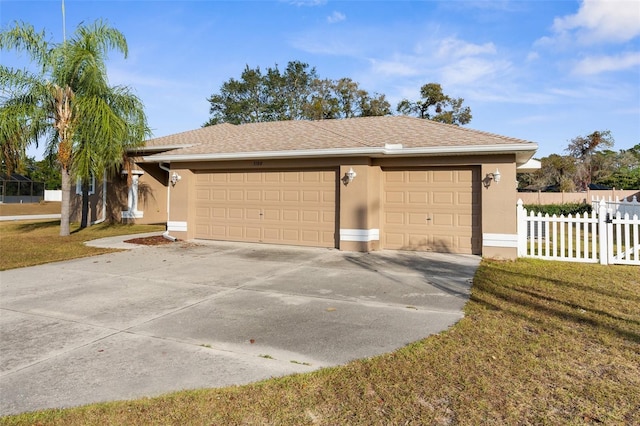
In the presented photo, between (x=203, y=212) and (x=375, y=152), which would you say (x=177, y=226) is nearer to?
(x=203, y=212)

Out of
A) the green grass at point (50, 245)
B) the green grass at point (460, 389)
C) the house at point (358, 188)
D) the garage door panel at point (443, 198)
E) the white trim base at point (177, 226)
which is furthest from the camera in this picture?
the white trim base at point (177, 226)

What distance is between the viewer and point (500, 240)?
937cm

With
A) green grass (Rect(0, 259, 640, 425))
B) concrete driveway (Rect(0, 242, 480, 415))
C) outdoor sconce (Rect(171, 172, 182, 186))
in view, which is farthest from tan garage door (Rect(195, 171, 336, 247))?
green grass (Rect(0, 259, 640, 425))

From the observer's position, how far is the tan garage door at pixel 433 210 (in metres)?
9.88

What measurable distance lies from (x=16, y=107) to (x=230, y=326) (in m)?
12.7

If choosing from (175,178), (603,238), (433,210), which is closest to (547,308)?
(603,238)

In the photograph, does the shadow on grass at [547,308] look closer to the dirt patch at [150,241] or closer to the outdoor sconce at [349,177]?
the outdoor sconce at [349,177]

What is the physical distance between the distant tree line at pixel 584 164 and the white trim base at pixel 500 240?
35.9 meters

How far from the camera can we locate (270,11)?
1398 cm

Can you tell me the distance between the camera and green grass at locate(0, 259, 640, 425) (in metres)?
2.65

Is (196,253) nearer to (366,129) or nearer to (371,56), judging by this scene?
(366,129)

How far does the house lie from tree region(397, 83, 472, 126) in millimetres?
23232

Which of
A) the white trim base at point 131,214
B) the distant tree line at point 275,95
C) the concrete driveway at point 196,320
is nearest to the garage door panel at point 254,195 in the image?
the concrete driveway at point 196,320

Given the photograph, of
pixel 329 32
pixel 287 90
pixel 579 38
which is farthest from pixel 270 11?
pixel 287 90
